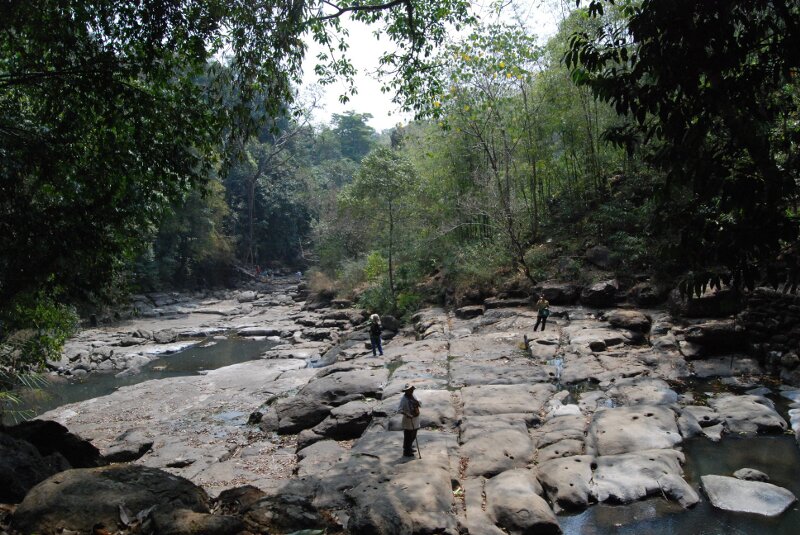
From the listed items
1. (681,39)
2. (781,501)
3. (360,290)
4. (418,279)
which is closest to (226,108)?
(681,39)

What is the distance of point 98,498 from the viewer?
474 centimetres

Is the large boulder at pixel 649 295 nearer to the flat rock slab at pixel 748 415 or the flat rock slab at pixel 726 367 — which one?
the flat rock slab at pixel 726 367

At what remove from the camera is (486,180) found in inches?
829

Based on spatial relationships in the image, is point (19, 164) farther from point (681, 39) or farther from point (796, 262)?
point (796, 262)

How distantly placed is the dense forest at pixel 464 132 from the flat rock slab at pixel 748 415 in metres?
2.25

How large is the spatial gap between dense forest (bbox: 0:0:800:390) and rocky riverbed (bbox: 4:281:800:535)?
8.13 feet

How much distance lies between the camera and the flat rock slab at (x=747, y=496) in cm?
594

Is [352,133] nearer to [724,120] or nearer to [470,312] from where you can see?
[470,312]

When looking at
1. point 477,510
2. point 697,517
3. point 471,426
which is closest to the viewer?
point 697,517

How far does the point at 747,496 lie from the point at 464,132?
1540 centimetres

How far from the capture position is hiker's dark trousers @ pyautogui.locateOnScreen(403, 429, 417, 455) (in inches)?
290

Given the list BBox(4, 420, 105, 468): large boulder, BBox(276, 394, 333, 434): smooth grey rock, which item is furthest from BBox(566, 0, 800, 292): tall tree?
BBox(276, 394, 333, 434): smooth grey rock

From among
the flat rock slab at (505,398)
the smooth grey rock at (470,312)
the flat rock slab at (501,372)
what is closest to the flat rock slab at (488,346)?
the flat rock slab at (501,372)

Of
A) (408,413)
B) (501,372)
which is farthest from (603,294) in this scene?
(408,413)
